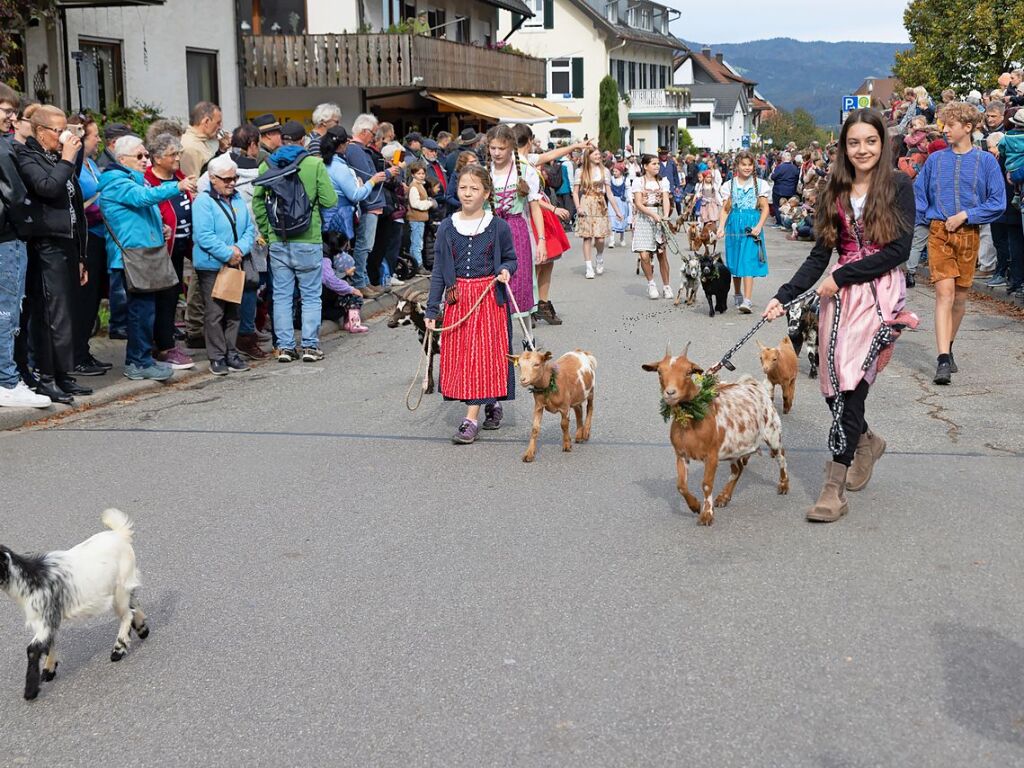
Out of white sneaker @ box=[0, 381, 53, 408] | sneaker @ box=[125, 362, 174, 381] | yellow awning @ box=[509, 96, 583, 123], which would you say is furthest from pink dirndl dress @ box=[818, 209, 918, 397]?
yellow awning @ box=[509, 96, 583, 123]

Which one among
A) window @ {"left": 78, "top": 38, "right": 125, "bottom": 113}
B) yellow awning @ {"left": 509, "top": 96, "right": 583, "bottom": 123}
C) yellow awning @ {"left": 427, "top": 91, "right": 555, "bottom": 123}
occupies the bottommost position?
window @ {"left": 78, "top": 38, "right": 125, "bottom": 113}

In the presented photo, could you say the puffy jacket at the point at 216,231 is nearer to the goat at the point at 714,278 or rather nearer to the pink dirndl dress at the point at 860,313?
the goat at the point at 714,278

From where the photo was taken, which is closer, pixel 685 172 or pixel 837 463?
pixel 837 463

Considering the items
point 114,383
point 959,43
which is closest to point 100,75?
point 114,383

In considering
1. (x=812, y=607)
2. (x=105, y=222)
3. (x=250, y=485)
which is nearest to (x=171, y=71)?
(x=105, y=222)

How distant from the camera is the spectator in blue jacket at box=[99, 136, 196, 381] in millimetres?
9961

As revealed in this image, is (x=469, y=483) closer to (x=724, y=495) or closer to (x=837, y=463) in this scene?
(x=724, y=495)

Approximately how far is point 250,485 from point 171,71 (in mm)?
16589

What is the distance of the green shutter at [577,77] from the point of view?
230ft

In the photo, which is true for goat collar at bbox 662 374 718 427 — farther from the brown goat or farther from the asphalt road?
the brown goat

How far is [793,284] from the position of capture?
6539 mm

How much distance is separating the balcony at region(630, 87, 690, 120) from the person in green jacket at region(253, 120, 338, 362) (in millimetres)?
69222

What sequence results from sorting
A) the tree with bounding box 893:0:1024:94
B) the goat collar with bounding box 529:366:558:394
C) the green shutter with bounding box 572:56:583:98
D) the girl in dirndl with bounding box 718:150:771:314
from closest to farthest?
1. the goat collar with bounding box 529:366:558:394
2. the girl in dirndl with bounding box 718:150:771:314
3. the tree with bounding box 893:0:1024:94
4. the green shutter with bounding box 572:56:583:98

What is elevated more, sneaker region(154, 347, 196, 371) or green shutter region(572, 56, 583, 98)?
green shutter region(572, 56, 583, 98)
